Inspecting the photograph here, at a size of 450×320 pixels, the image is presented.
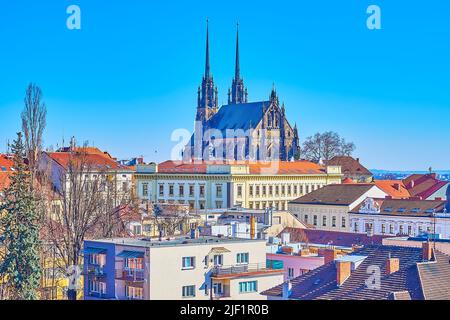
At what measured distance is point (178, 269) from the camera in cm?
1273

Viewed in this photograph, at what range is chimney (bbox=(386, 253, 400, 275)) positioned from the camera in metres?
11.2

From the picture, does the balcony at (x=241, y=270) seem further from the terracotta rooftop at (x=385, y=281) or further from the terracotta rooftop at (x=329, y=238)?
the terracotta rooftop at (x=329, y=238)

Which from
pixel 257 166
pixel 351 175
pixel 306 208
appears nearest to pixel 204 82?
pixel 351 175

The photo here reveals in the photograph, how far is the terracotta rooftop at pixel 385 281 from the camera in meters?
10.0

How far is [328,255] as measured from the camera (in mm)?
14445

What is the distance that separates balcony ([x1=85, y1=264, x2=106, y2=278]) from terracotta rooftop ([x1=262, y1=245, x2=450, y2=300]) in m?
3.08

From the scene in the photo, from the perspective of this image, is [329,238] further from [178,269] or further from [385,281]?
[385,281]

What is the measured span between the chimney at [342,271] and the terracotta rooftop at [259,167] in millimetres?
27530

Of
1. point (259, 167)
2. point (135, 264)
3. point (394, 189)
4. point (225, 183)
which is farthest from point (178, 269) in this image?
point (259, 167)

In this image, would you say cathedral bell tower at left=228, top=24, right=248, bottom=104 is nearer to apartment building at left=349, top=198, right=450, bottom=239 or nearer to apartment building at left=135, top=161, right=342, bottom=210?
apartment building at left=135, top=161, right=342, bottom=210

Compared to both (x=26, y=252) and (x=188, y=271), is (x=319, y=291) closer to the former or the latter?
(x=188, y=271)

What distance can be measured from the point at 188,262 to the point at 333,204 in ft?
65.7

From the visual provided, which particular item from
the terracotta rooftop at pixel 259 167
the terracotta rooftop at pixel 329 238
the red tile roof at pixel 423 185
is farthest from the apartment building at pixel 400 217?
the terracotta rooftop at pixel 259 167
